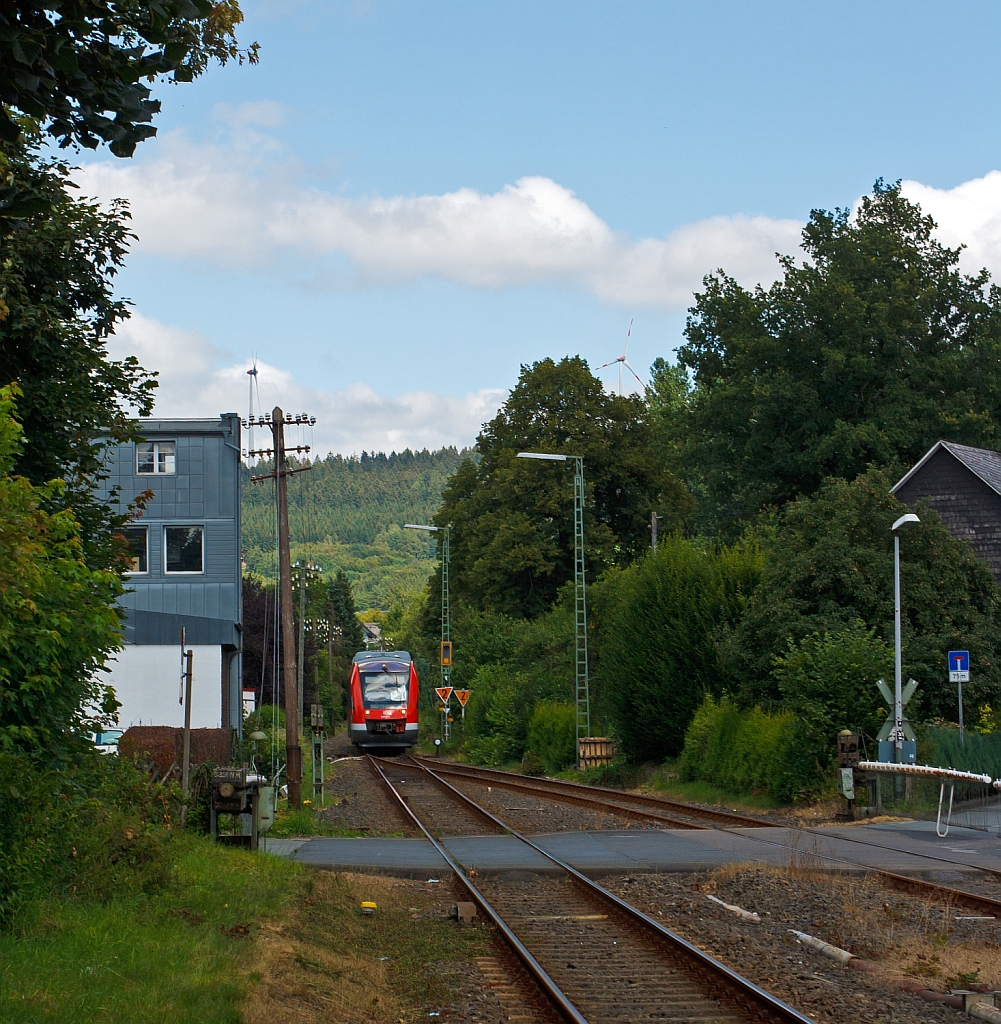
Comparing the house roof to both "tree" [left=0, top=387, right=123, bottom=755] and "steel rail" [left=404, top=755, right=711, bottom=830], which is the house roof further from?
"tree" [left=0, top=387, right=123, bottom=755]

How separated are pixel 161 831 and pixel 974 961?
7.51 metres

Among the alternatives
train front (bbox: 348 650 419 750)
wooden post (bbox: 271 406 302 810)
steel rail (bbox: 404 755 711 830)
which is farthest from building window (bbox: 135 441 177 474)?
wooden post (bbox: 271 406 302 810)

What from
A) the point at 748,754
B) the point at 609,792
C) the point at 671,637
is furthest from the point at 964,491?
the point at 609,792

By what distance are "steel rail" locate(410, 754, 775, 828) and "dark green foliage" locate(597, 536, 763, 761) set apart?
7.15 ft

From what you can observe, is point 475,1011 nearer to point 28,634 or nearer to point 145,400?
point 28,634

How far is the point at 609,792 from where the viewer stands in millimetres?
29047

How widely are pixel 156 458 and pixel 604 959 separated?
40.8m

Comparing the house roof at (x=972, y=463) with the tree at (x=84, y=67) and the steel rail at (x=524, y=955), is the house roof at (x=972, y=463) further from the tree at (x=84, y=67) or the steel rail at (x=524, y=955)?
the tree at (x=84, y=67)

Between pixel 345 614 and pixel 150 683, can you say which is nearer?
pixel 150 683

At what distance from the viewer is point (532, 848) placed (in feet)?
56.0

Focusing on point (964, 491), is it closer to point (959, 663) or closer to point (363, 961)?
point (959, 663)

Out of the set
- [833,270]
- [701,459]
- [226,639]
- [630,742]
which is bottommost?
[630,742]

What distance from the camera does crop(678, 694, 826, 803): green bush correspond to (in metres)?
24.0

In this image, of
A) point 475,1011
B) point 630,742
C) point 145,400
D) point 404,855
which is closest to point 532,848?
point 404,855
